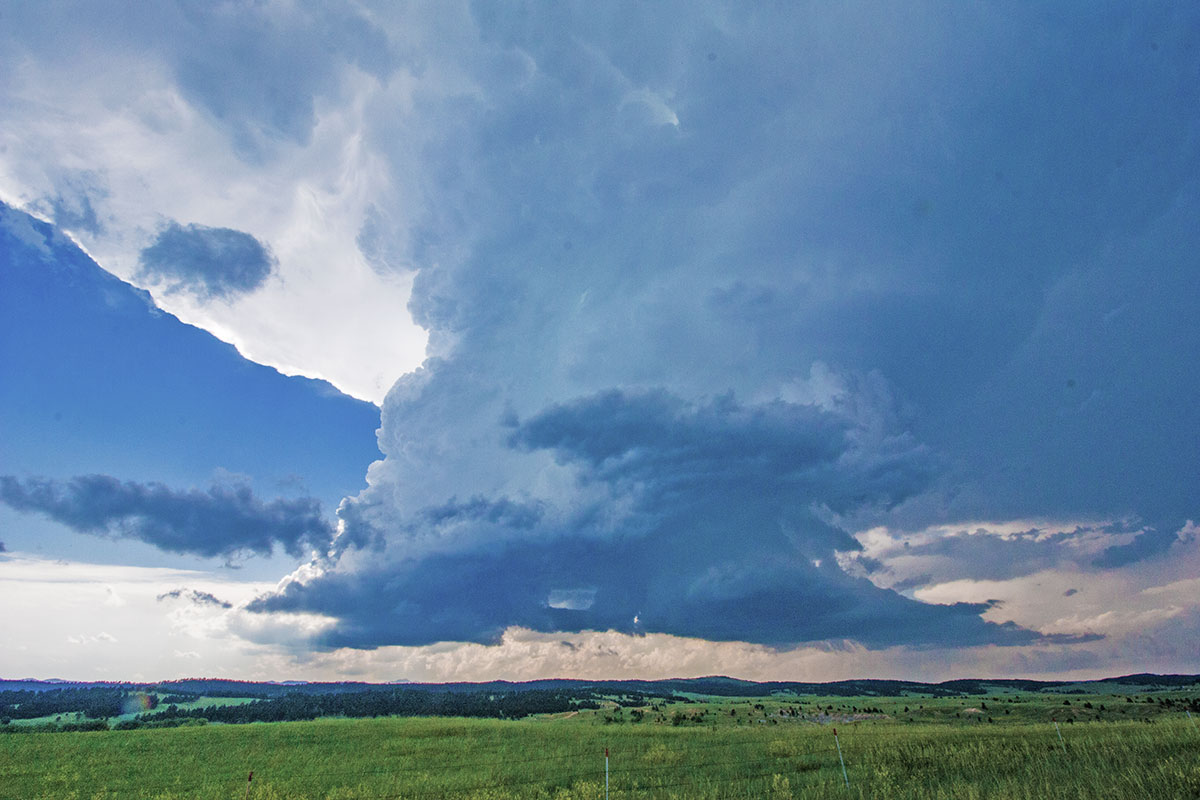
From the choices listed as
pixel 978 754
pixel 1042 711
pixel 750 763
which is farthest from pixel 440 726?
pixel 1042 711

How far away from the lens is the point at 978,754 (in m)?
32.4

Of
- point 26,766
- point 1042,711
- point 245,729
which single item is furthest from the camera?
point 1042,711

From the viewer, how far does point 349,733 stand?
237 ft

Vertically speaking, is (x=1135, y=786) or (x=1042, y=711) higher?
(x=1135, y=786)

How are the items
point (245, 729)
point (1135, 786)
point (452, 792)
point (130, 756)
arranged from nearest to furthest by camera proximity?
point (1135, 786) → point (452, 792) → point (130, 756) → point (245, 729)

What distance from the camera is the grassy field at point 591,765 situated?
2372 centimetres

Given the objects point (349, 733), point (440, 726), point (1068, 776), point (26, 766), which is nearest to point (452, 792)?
point (1068, 776)

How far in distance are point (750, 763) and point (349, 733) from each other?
5728 centimetres

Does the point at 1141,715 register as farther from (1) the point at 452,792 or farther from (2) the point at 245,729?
(2) the point at 245,729

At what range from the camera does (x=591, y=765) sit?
1545 inches

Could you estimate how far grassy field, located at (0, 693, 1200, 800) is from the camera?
23.7 meters

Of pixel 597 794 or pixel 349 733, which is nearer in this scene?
pixel 597 794

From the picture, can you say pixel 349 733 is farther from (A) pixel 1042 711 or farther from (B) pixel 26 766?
(A) pixel 1042 711

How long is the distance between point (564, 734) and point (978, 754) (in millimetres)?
49977
